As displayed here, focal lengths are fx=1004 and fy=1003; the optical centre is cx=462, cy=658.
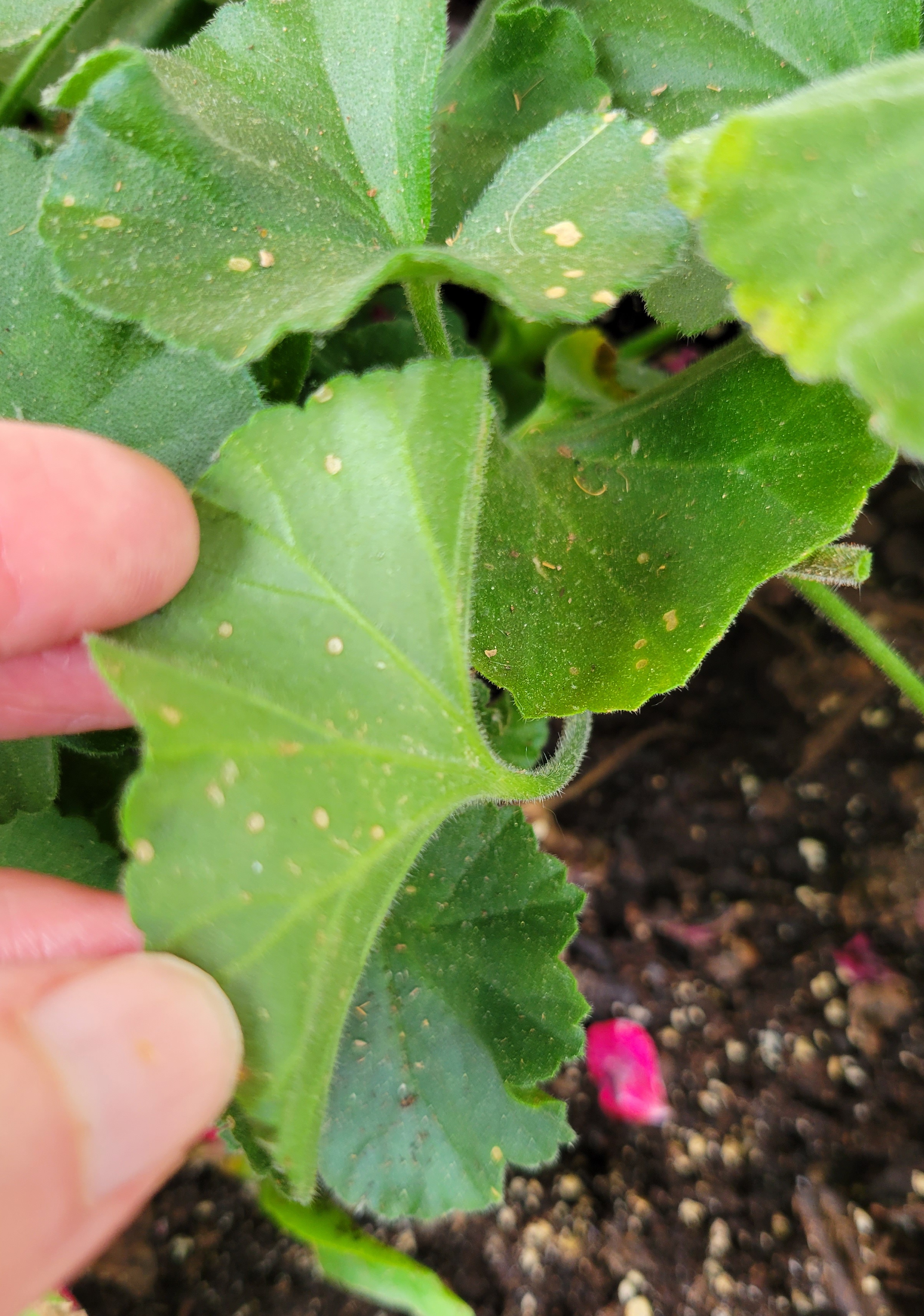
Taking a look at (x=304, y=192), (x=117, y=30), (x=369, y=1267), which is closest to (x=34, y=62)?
(x=117, y=30)

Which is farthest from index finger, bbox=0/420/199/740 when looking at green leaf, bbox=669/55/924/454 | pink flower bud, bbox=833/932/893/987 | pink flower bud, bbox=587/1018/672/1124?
pink flower bud, bbox=833/932/893/987

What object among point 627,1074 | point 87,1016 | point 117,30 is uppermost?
point 117,30

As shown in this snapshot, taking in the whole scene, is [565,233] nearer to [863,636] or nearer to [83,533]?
[83,533]

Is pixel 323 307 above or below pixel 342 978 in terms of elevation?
above

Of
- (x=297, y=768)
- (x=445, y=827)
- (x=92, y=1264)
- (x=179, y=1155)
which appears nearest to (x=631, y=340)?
(x=445, y=827)

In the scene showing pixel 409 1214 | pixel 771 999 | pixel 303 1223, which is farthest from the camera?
pixel 771 999

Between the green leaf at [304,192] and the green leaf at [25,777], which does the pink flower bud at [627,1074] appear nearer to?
the green leaf at [25,777]

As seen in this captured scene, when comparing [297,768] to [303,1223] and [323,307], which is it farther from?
[303,1223]

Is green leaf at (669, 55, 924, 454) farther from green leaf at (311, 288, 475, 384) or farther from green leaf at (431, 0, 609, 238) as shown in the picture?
green leaf at (311, 288, 475, 384)
